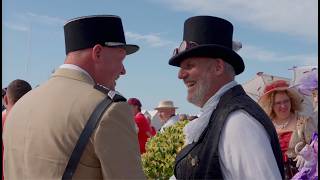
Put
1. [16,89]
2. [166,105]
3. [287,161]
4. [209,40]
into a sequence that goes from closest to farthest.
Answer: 1. [209,40]
2. [16,89]
3. [287,161]
4. [166,105]

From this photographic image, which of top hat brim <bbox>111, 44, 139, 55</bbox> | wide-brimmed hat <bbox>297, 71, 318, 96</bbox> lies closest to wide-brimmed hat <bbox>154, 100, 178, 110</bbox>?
wide-brimmed hat <bbox>297, 71, 318, 96</bbox>

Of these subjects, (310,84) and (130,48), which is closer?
(130,48)

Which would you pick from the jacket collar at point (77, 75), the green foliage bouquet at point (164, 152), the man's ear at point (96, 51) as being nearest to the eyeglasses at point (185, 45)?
the man's ear at point (96, 51)

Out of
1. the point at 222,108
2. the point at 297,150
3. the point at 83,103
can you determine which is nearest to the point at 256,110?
the point at 222,108

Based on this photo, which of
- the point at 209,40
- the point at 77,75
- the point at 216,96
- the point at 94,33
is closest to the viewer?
the point at 77,75

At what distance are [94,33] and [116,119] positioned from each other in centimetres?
58

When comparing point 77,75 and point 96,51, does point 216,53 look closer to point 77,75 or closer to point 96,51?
point 96,51

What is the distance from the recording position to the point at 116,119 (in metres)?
2.23

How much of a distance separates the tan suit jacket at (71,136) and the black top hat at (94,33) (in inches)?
8.4

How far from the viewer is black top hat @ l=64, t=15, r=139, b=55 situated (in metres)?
2.56

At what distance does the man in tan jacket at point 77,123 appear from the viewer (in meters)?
2.21

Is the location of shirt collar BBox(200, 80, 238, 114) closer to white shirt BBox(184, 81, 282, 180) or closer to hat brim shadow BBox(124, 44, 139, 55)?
white shirt BBox(184, 81, 282, 180)

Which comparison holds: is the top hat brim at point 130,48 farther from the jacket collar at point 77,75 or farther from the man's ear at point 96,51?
the jacket collar at point 77,75

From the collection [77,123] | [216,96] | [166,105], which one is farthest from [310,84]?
[166,105]
